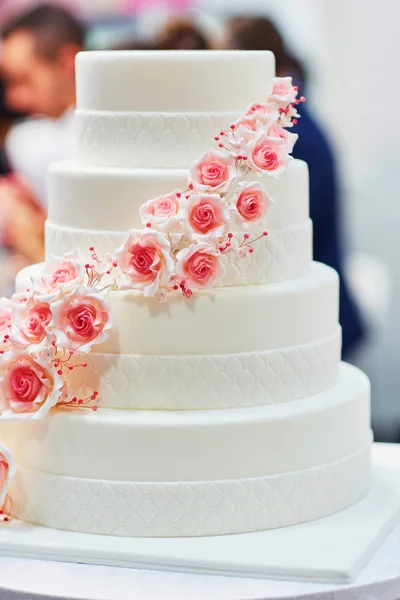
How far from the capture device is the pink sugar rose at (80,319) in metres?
2.56

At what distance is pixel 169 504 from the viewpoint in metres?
2.58

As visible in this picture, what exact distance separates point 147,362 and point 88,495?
0.34 meters

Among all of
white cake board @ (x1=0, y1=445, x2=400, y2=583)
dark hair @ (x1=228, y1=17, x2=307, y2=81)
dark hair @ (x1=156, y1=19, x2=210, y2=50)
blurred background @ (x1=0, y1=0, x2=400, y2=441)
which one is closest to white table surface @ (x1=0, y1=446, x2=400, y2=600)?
white cake board @ (x1=0, y1=445, x2=400, y2=583)

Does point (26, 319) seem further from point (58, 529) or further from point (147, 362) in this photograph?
Result: point (58, 529)

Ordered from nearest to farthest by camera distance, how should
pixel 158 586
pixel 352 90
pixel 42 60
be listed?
pixel 158 586 → pixel 42 60 → pixel 352 90

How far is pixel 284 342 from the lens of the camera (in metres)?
2.70

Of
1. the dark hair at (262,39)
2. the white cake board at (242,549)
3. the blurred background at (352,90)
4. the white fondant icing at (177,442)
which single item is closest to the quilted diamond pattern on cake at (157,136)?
the white fondant icing at (177,442)

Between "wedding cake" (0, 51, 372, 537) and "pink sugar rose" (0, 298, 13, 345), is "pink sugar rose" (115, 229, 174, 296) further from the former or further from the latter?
"pink sugar rose" (0, 298, 13, 345)

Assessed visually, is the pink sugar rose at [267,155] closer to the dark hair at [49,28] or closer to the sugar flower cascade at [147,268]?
the sugar flower cascade at [147,268]

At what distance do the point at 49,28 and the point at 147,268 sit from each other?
125 inches

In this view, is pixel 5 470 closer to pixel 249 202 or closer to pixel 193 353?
pixel 193 353

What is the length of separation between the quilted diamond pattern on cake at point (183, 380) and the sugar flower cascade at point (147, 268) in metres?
0.04

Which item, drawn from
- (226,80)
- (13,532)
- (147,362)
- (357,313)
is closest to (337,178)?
(357,313)

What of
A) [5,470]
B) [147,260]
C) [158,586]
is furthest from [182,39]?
[158,586]
